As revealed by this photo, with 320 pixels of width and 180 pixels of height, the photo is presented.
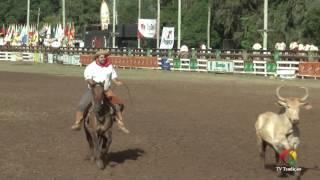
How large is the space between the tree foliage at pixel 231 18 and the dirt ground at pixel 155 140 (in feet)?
101

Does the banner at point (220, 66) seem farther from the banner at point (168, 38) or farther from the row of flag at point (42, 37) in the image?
the row of flag at point (42, 37)

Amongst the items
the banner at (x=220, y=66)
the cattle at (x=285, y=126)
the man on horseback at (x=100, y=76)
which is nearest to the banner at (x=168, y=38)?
the banner at (x=220, y=66)

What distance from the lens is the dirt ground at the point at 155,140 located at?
33.8 ft

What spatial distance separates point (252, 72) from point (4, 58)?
38.5 metres

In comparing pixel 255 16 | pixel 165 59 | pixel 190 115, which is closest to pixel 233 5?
pixel 255 16

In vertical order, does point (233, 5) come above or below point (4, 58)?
above

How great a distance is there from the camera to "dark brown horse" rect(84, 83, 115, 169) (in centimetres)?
1015

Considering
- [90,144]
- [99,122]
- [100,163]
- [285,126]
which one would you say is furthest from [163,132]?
[285,126]

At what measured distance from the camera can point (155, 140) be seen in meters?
13.6

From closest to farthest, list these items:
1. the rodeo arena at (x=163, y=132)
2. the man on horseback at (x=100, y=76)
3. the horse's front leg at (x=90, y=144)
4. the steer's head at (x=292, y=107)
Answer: the steer's head at (x=292, y=107) < the rodeo arena at (x=163, y=132) < the man on horseback at (x=100, y=76) < the horse's front leg at (x=90, y=144)

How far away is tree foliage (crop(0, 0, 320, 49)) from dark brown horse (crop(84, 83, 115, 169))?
4149 cm

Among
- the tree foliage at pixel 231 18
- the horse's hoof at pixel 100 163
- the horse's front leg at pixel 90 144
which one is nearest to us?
the horse's hoof at pixel 100 163

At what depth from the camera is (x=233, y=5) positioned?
3140 inches

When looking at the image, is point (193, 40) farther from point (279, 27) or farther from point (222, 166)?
point (222, 166)
